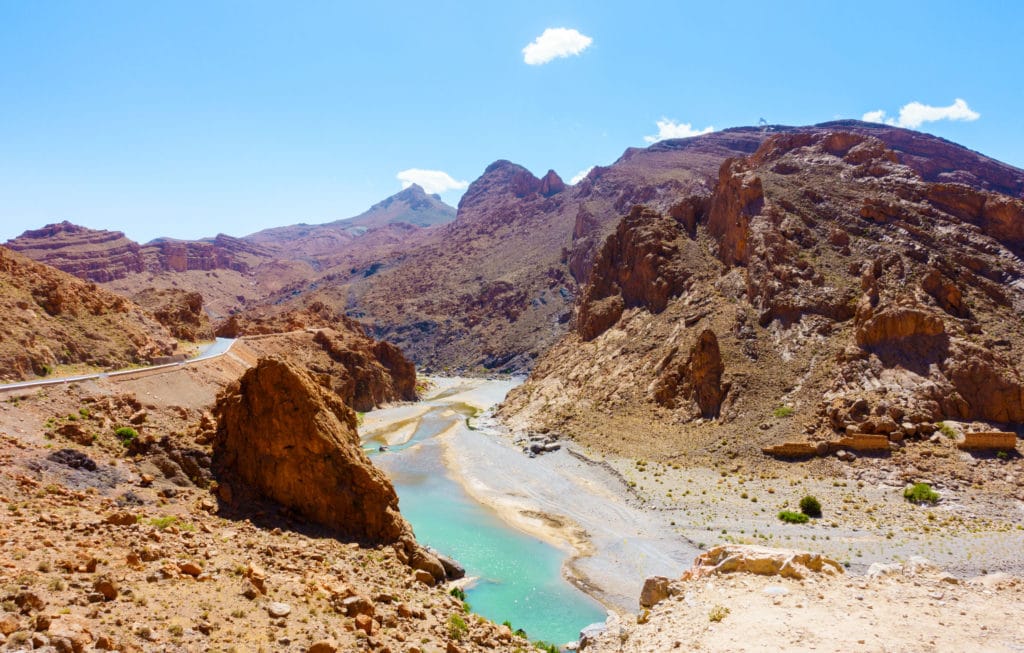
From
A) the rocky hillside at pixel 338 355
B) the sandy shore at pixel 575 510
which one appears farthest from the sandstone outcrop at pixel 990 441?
the rocky hillside at pixel 338 355

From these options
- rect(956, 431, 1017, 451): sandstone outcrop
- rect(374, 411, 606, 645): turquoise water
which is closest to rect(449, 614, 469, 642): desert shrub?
rect(374, 411, 606, 645): turquoise water

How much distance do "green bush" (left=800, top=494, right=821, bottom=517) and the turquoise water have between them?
37.2ft

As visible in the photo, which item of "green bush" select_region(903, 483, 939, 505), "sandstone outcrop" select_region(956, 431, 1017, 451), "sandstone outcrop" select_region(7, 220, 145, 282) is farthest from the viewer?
"sandstone outcrop" select_region(7, 220, 145, 282)

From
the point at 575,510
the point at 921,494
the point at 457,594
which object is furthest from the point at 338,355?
the point at 921,494

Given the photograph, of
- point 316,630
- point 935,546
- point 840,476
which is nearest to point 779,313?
point 840,476

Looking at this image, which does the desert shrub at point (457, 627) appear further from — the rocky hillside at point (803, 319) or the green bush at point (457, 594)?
the rocky hillside at point (803, 319)

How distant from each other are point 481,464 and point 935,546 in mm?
27163

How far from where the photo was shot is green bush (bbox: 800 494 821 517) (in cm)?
2738

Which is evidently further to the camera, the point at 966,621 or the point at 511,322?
the point at 511,322

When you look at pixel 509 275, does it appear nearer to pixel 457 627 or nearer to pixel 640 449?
pixel 640 449

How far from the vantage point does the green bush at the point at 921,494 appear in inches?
1065

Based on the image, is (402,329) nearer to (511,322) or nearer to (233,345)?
(511,322)

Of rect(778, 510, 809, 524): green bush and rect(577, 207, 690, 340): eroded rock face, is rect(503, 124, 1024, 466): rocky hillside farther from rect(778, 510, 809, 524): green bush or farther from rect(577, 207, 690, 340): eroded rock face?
rect(778, 510, 809, 524): green bush

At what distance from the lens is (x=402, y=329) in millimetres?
142375
